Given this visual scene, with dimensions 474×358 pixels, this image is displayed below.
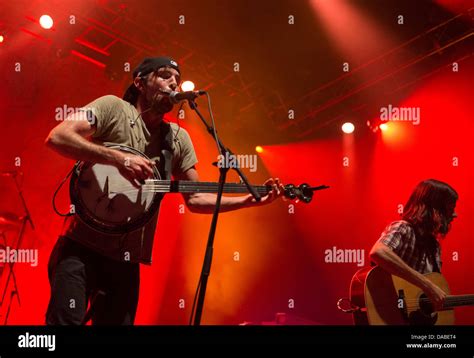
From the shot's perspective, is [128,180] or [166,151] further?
[166,151]

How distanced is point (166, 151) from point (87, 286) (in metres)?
1.03

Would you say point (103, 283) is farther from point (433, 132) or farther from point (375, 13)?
point (433, 132)

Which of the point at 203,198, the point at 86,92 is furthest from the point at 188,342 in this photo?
the point at 86,92

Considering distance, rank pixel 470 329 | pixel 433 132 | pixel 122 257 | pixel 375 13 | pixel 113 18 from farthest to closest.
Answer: pixel 433 132
pixel 375 13
pixel 113 18
pixel 470 329
pixel 122 257

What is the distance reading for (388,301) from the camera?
3965mm

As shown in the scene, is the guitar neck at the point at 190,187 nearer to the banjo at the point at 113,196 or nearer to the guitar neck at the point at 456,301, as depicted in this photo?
the banjo at the point at 113,196

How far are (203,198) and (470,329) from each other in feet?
6.23

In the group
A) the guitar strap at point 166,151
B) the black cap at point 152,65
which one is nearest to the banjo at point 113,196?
the guitar strap at point 166,151

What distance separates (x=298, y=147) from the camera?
793 cm

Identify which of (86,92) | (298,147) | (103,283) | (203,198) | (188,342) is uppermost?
(86,92)

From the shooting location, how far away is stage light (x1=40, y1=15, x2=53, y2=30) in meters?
5.93
